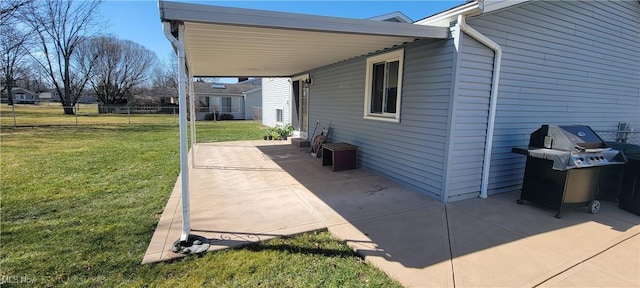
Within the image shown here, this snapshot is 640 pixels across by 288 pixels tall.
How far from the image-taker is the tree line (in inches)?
613

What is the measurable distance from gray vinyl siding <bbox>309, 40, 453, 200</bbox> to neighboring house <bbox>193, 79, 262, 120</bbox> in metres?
19.3

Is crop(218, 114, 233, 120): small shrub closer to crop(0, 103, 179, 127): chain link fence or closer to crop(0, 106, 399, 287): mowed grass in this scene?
crop(0, 103, 179, 127): chain link fence

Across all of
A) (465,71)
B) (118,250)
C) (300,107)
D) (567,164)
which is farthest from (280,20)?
(300,107)

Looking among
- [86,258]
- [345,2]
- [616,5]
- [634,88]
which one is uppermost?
[345,2]

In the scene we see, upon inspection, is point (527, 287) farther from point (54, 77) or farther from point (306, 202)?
point (54, 77)

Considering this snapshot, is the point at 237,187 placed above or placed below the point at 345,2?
below

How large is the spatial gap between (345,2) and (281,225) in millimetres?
5859

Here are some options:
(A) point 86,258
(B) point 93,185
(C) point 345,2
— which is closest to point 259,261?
(A) point 86,258

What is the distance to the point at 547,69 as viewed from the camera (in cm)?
470

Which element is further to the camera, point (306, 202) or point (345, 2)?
point (345, 2)

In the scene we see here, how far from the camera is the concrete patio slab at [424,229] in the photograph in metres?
2.47

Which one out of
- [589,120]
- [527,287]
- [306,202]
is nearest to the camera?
[527,287]

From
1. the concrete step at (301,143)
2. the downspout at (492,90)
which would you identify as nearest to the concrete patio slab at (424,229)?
the downspout at (492,90)

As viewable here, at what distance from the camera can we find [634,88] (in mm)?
6141
